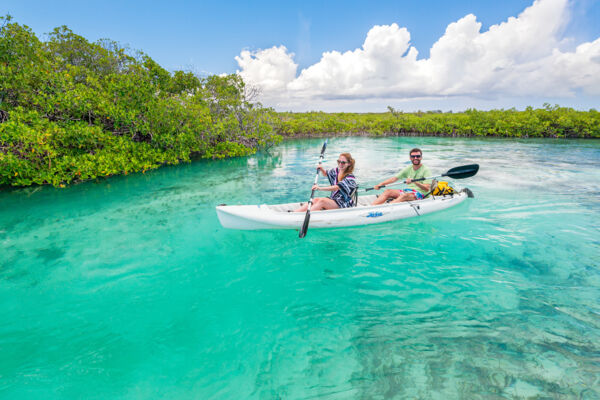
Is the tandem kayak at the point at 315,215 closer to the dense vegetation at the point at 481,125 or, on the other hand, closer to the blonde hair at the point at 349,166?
the blonde hair at the point at 349,166

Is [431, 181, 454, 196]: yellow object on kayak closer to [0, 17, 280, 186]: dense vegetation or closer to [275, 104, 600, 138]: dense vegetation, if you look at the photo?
[0, 17, 280, 186]: dense vegetation

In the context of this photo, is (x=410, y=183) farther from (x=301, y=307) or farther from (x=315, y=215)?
(x=301, y=307)

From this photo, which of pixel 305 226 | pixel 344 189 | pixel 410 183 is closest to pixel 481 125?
pixel 410 183

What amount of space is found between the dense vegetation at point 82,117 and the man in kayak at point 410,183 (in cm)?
1127

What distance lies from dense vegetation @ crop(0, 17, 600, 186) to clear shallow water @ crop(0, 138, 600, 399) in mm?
2969

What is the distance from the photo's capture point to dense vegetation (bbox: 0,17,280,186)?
979 cm

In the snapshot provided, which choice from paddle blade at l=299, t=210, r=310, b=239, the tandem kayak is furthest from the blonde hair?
paddle blade at l=299, t=210, r=310, b=239

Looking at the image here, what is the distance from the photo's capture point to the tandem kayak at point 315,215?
573cm

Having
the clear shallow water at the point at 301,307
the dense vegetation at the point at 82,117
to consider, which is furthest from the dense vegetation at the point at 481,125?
the clear shallow water at the point at 301,307

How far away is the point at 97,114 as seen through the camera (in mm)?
12344

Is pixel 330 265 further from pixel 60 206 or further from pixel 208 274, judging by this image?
pixel 60 206

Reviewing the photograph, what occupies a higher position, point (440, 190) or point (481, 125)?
point (481, 125)

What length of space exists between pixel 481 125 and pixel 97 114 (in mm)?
42495

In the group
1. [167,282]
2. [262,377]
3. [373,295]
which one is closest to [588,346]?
[373,295]
